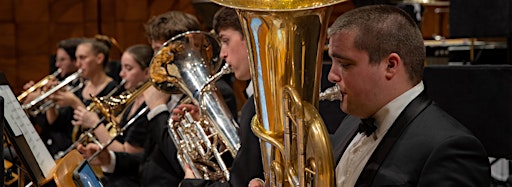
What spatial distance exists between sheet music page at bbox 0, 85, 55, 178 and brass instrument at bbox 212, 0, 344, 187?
2.19ft

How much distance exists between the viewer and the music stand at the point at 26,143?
6.25 ft

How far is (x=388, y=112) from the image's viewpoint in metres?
1.65

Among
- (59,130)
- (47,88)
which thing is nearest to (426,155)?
(47,88)

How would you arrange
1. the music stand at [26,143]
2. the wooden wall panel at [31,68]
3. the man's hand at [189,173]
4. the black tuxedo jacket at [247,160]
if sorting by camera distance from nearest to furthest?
the music stand at [26,143] → the black tuxedo jacket at [247,160] → the man's hand at [189,173] → the wooden wall panel at [31,68]

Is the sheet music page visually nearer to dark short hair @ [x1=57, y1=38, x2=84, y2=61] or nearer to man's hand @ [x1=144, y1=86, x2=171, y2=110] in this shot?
man's hand @ [x1=144, y1=86, x2=171, y2=110]

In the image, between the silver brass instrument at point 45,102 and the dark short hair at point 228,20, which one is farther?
the silver brass instrument at point 45,102

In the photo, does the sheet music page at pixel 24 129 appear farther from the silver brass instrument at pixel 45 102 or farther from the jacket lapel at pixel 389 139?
the silver brass instrument at pixel 45 102

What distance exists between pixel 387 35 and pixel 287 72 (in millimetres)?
256

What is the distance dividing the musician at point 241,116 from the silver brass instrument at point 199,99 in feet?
0.26

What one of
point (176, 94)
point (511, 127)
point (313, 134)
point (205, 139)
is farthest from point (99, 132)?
point (313, 134)

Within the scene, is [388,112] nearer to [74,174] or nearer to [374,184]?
[374,184]

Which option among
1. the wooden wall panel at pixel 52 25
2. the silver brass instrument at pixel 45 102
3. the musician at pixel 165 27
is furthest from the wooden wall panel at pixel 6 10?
the musician at pixel 165 27

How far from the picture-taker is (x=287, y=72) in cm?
154

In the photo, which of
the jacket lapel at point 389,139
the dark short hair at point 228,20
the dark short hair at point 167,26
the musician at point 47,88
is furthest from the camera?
the musician at point 47,88
